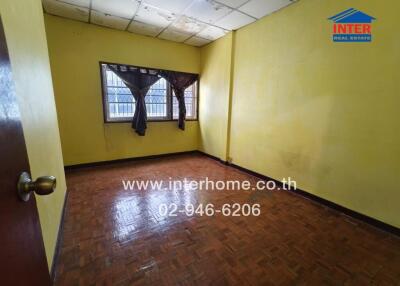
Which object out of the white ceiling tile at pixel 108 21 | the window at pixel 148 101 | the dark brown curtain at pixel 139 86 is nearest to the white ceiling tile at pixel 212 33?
the window at pixel 148 101

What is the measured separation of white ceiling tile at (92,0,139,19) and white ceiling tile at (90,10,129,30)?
0.43 feet

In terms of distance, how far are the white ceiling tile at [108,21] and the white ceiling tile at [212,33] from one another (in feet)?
4.60

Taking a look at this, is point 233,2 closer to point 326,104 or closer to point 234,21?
point 234,21

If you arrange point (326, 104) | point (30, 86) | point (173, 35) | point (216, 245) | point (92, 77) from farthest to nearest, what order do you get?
point (173, 35)
point (92, 77)
point (326, 104)
point (216, 245)
point (30, 86)

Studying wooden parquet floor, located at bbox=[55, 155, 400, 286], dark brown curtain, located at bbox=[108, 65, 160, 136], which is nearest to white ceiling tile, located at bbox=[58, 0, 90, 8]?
dark brown curtain, located at bbox=[108, 65, 160, 136]

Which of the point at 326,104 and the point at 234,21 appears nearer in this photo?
the point at 326,104

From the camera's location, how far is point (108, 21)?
3.29 meters

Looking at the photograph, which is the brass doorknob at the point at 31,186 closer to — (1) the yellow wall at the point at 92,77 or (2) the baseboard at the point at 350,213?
(2) the baseboard at the point at 350,213

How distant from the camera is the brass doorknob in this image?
0.54 meters

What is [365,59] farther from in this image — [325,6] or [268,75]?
[268,75]

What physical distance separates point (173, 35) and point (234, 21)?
4.31ft

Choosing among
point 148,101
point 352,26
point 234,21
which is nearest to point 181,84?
point 148,101

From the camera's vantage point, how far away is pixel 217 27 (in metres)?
3.48

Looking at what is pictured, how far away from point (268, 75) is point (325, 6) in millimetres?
1045
